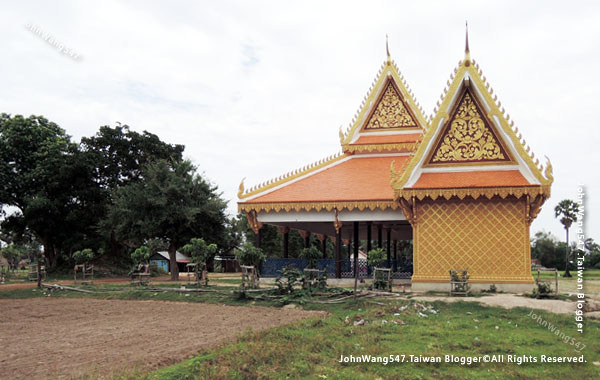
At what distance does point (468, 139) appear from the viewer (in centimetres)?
1555

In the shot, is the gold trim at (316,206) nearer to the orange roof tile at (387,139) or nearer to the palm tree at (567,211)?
the orange roof tile at (387,139)

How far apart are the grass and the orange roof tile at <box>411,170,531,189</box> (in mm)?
4473

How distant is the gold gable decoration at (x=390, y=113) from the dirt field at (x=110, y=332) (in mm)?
11945

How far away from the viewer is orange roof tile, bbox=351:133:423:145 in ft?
69.5

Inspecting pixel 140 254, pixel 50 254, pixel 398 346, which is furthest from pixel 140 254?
pixel 50 254

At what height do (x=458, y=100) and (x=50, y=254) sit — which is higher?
(x=458, y=100)

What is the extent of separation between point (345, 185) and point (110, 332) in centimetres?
1145

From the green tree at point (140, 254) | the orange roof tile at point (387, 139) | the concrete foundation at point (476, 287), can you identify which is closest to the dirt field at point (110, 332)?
the green tree at point (140, 254)

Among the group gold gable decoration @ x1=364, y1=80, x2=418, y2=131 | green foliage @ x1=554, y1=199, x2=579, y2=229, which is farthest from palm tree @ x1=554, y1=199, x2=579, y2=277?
gold gable decoration @ x1=364, y1=80, x2=418, y2=131

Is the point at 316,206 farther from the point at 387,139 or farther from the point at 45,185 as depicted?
the point at 45,185

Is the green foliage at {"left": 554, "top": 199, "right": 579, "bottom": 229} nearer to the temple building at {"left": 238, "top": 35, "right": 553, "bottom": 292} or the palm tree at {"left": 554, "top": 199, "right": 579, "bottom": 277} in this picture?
the palm tree at {"left": 554, "top": 199, "right": 579, "bottom": 277}

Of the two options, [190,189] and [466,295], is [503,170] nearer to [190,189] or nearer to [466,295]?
[466,295]

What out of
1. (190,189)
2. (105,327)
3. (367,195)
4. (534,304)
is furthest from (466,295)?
(190,189)

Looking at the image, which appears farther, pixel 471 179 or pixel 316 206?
pixel 316 206
